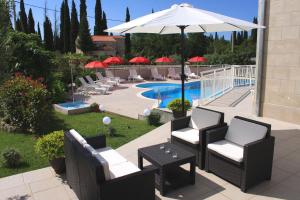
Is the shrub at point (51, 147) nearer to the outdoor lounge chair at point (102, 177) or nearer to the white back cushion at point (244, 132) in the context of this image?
the outdoor lounge chair at point (102, 177)

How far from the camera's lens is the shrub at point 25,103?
762 centimetres

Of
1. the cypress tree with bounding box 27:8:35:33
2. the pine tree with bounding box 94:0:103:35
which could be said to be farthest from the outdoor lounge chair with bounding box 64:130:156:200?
the pine tree with bounding box 94:0:103:35

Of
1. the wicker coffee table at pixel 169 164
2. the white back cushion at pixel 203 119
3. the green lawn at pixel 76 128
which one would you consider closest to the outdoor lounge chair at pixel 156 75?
the green lawn at pixel 76 128

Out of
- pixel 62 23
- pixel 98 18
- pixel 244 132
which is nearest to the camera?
pixel 244 132

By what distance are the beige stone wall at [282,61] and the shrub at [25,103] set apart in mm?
6658

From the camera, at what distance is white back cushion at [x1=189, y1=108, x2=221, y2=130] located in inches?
195

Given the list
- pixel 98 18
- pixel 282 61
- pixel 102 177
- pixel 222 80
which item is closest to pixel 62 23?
pixel 98 18

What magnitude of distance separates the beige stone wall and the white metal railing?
96.7 inches

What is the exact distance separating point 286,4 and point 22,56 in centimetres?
1046

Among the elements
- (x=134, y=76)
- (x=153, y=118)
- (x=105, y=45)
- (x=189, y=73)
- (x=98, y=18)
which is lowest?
(x=153, y=118)

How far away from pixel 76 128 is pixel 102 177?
5315mm

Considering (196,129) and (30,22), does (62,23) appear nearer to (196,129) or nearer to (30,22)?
(30,22)

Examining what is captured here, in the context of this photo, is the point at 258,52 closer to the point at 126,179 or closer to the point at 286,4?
the point at 286,4

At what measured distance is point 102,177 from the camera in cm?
313
